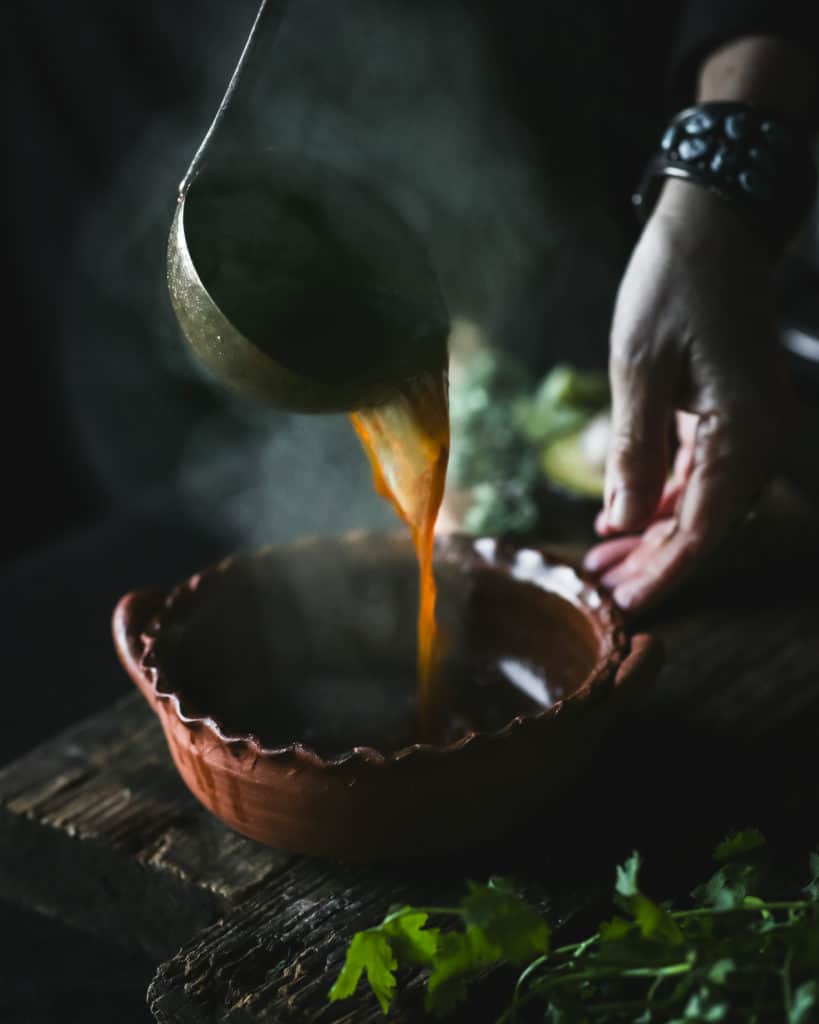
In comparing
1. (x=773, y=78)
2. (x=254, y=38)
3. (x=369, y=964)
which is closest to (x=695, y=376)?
(x=773, y=78)

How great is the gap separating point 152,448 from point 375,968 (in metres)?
1.68

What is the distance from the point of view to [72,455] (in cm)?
234

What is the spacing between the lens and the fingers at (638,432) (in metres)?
1.00

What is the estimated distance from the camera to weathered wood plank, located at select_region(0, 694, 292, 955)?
0.86m

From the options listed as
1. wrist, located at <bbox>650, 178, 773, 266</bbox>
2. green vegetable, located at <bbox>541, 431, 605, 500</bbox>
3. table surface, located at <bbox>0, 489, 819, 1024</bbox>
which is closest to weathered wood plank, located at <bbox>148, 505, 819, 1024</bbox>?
table surface, located at <bbox>0, 489, 819, 1024</bbox>

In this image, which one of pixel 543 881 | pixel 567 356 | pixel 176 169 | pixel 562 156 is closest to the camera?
pixel 543 881

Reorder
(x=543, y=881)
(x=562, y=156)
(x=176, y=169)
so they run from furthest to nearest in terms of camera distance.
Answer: (x=176, y=169) < (x=562, y=156) < (x=543, y=881)

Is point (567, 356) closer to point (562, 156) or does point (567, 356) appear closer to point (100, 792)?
point (562, 156)

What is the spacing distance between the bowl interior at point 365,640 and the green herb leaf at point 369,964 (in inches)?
11.4

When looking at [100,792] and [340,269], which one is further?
[100,792]

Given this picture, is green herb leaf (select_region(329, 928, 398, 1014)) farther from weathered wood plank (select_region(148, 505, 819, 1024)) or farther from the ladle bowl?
the ladle bowl

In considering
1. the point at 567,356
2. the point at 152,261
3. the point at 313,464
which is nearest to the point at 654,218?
the point at 313,464

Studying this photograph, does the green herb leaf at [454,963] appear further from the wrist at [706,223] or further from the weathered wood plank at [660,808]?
the wrist at [706,223]

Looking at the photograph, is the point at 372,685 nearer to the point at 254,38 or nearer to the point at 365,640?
the point at 365,640
